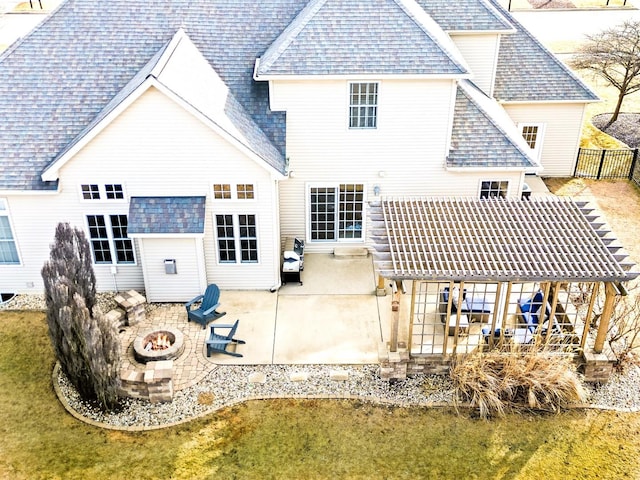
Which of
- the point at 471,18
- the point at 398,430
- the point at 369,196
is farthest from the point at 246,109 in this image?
the point at 398,430

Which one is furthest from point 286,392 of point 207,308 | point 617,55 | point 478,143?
point 617,55

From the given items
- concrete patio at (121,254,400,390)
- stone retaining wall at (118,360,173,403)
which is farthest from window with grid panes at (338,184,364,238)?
stone retaining wall at (118,360,173,403)

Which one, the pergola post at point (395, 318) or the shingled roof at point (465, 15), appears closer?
the pergola post at point (395, 318)

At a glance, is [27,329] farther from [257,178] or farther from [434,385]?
[434,385]

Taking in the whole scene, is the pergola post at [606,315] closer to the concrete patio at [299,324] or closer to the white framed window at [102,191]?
the concrete patio at [299,324]

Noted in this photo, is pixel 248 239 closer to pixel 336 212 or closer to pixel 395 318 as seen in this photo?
pixel 336 212

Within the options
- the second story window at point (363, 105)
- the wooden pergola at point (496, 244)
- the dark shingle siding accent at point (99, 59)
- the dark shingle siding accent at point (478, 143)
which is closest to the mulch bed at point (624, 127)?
the dark shingle siding accent at point (478, 143)
